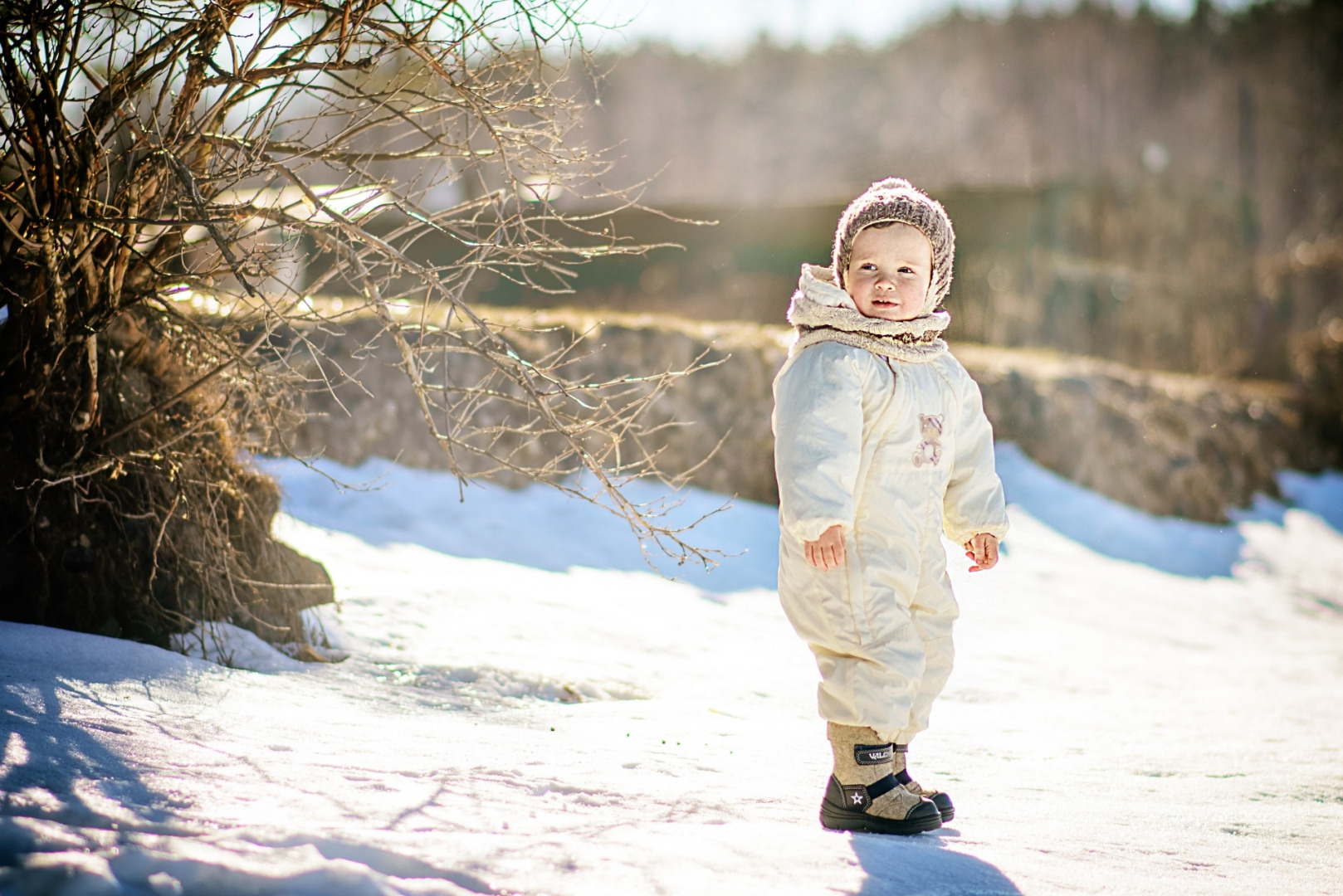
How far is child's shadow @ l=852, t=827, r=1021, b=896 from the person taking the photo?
203cm

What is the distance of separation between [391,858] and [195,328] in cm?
252

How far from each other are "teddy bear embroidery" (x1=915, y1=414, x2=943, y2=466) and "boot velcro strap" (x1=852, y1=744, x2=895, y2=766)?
2.28 ft

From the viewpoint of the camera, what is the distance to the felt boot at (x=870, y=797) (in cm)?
248

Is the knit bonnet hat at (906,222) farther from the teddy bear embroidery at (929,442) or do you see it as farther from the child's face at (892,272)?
the teddy bear embroidery at (929,442)

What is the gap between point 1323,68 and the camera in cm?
3359

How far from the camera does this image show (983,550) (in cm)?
280

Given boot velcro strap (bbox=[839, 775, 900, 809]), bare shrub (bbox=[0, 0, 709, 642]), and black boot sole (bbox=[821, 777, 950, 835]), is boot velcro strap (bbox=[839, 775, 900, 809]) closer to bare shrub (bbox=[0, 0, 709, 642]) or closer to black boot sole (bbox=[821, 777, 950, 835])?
black boot sole (bbox=[821, 777, 950, 835])

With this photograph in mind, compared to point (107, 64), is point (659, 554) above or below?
below

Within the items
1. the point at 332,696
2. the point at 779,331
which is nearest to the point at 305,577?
the point at 332,696

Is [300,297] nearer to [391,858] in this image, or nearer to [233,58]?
[233,58]

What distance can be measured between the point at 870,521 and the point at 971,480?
40cm

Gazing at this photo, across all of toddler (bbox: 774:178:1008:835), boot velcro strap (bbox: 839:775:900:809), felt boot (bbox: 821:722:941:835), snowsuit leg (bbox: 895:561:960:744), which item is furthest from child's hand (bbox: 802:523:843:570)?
boot velcro strap (bbox: 839:775:900:809)

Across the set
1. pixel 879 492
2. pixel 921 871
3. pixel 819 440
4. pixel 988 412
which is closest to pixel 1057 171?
pixel 988 412

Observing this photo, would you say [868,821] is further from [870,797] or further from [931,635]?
[931,635]
